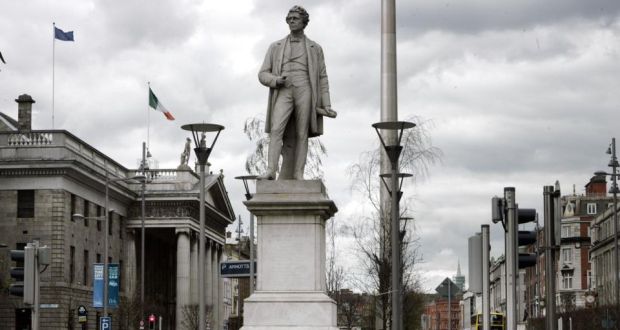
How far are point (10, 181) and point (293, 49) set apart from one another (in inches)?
2709

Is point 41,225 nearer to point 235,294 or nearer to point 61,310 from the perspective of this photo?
point 61,310

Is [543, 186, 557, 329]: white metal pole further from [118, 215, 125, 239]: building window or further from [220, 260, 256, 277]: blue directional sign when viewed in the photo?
[118, 215, 125, 239]: building window

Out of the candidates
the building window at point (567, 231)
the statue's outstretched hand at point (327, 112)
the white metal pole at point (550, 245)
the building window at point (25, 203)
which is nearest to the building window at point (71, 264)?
the building window at point (25, 203)

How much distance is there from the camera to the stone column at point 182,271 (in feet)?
362

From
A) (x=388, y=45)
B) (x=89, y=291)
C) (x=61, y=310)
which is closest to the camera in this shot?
(x=388, y=45)

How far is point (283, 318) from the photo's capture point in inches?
725

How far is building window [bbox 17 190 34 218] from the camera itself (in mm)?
84750

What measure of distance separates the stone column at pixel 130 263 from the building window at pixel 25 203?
60.7 ft

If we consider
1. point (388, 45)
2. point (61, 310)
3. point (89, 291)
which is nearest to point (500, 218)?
point (388, 45)

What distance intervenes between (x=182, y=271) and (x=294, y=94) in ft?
310

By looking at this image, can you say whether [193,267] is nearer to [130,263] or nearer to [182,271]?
[182,271]

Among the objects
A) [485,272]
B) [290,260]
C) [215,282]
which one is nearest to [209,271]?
[215,282]

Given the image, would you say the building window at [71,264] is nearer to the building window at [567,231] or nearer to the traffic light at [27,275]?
the traffic light at [27,275]

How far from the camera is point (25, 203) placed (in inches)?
3351
